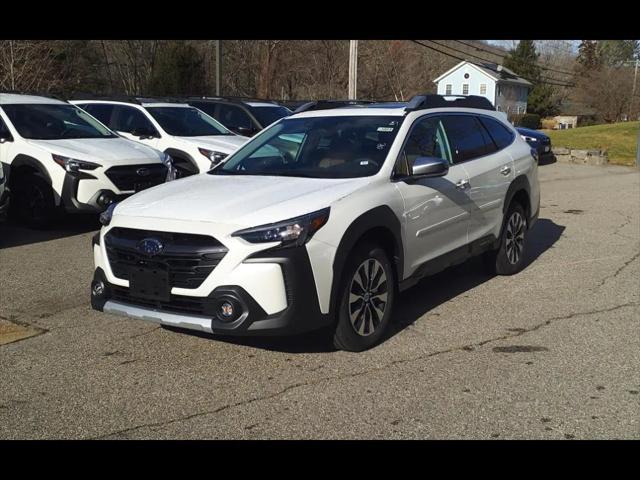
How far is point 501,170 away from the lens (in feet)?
22.0

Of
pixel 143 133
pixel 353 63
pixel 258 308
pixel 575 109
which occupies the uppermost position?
pixel 575 109

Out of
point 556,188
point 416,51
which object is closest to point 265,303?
point 556,188

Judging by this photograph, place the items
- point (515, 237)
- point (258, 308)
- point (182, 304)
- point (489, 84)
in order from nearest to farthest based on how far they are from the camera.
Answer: point (258, 308) < point (182, 304) < point (515, 237) < point (489, 84)

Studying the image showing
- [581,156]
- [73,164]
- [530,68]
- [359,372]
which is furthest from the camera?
[530,68]

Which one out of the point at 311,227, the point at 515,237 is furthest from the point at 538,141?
the point at 311,227

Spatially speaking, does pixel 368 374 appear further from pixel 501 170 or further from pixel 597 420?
pixel 501 170

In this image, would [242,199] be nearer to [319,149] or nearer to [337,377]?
[319,149]

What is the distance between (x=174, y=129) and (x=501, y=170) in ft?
21.5

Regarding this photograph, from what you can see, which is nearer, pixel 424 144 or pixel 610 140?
pixel 424 144

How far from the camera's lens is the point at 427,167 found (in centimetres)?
508

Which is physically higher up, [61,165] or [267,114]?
[267,114]

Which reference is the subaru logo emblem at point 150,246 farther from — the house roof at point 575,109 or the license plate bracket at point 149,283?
the house roof at point 575,109

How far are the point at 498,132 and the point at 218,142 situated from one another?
5.45m

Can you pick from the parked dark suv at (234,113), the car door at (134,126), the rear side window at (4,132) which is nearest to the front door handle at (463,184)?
the rear side window at (4,132)
